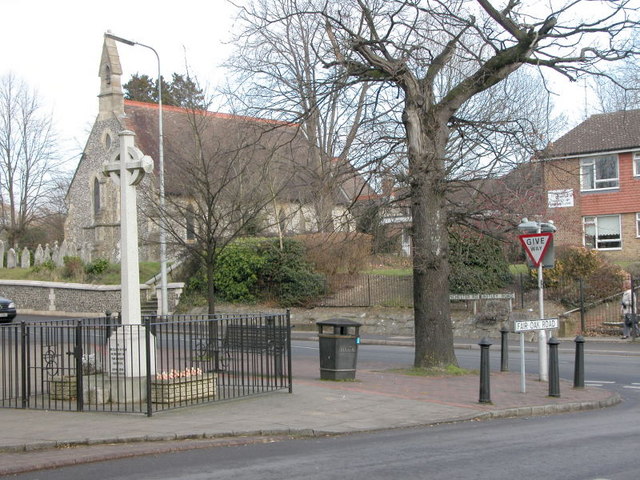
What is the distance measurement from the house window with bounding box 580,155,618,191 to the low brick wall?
2115cm

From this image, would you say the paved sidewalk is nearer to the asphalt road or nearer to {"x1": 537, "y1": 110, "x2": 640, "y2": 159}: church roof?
the asphalt road

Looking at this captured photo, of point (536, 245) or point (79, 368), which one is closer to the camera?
point (79, 368)

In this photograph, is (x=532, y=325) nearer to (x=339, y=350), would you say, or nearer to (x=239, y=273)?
(x=339, y=350)

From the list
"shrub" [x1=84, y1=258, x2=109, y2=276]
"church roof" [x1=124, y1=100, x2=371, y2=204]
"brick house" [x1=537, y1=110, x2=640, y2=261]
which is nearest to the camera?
"church roof" [x1=124, y1=100, x2=371, y2=204]

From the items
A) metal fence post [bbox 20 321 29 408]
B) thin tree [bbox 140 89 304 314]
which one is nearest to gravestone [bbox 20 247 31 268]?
thin tree [bbox 140 89 304 314]

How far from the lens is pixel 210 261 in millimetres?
18188

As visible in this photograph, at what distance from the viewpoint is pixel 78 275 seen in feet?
131

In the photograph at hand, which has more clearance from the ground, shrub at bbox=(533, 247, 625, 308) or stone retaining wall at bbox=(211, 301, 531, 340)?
shrub at bbox=(533, 247, 625, 308)

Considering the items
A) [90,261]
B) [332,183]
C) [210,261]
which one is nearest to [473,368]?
[332,183]

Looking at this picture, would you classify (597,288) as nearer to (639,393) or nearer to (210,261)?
(639,393)

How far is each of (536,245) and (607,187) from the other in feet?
90.6

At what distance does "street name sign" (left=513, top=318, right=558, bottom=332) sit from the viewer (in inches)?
518

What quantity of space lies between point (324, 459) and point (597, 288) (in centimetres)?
2203

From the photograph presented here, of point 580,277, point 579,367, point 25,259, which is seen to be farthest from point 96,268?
point 579,367
